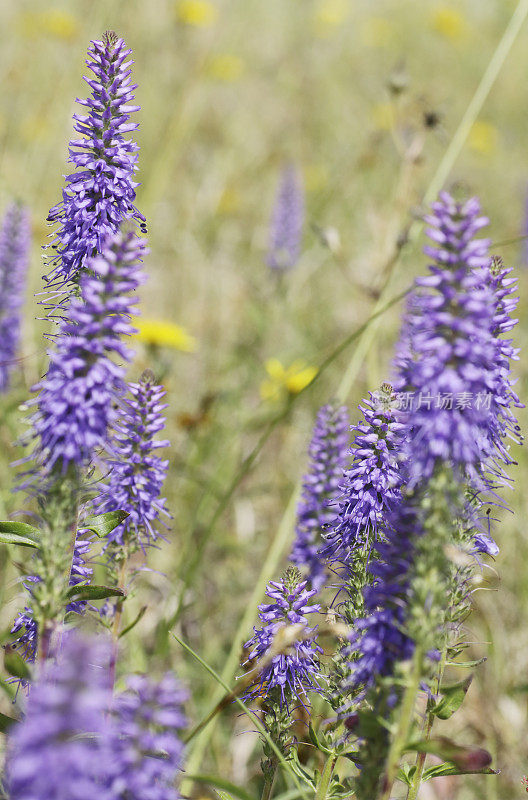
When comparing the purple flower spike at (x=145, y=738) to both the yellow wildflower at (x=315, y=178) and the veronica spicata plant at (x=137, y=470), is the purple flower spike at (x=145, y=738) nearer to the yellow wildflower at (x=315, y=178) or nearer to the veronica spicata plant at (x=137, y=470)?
the veronica spicata plant at (x=137, y=470)

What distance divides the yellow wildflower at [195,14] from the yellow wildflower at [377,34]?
14.1 ft

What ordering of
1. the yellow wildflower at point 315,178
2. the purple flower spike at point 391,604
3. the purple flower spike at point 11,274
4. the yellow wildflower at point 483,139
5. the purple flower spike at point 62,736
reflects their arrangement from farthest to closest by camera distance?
the yellow wildflower at point 483,139 → the yellow wildflower at point 315,178 → the purple flower spike at point 11,274 → the purple flower spike at point 391,604 → the purple flower spike at point 62,736

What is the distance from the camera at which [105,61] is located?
6.89ft

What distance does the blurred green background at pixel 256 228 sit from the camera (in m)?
4.49

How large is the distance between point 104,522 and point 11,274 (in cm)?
373

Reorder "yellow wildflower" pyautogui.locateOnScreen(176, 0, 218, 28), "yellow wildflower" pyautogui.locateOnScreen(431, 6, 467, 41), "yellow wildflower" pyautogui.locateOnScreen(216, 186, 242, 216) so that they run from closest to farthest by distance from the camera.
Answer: "yellow wildflower" pyautogui.locateOnScreen(216, 186, 242, 216)
"yellow wildflower" pyautogui.locateOnScreen(176, 0, 218, 28)
"yellow wildflower" pyautogui.locateOnScreen(431, 6, 467, 41)

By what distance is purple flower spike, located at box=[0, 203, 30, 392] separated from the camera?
17.5ft

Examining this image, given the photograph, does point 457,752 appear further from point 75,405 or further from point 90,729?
point 75,405

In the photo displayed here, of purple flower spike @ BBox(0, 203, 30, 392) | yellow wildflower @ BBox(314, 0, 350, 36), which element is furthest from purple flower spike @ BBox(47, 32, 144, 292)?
yellow wildflower @ BBox(314, 0, 350, 36)

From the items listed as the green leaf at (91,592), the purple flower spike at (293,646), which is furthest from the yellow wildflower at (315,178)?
the green leaf at (91,592)

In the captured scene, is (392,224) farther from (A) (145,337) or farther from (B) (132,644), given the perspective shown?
(B) (132,644)

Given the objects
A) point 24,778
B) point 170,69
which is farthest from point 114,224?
point 170,69

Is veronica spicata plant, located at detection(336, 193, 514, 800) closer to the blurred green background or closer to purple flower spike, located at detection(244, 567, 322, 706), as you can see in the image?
the blurred green background

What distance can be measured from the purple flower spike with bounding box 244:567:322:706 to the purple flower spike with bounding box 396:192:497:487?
80 cm
